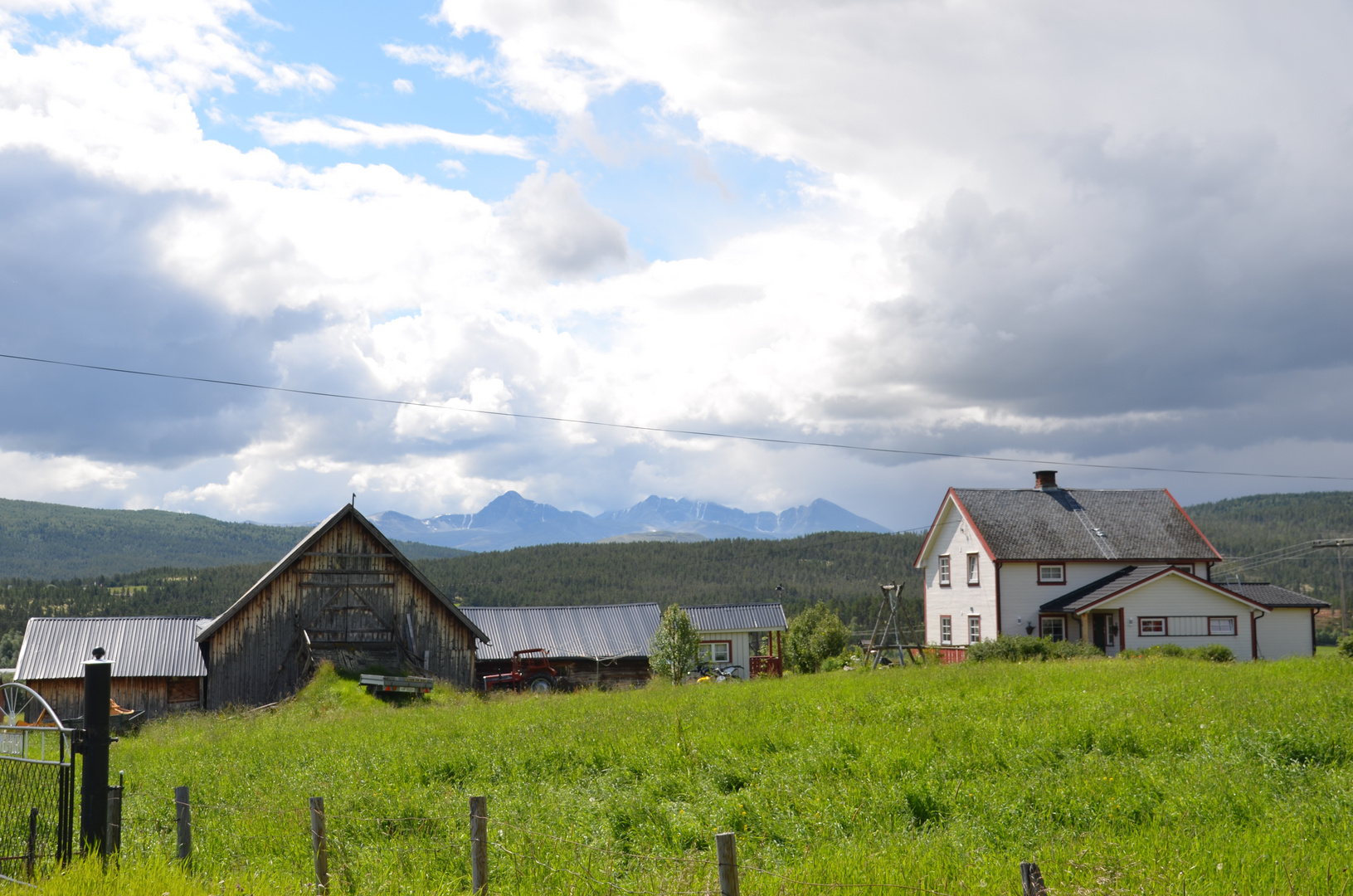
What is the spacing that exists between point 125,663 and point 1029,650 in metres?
35.0

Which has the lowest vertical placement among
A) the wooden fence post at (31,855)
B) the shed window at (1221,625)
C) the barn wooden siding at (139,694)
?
the barn wooden siding at (139,694)

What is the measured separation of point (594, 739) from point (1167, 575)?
3412 centimetres

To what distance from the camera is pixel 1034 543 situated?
45406mm

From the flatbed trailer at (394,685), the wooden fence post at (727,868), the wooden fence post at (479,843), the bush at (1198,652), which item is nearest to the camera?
the wooden fence post at (727,868)

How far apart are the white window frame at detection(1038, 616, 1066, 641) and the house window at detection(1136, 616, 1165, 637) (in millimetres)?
3801

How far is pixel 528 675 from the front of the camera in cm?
4600

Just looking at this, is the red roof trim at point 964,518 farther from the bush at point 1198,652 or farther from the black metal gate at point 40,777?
the black metal gate at point 40,777

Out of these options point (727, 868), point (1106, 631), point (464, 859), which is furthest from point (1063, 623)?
point (727, 868)

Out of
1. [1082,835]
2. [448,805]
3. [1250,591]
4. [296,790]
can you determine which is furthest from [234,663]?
[1250,591]

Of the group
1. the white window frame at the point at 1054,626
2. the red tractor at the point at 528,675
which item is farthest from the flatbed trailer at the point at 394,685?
the white window frame at the point at 1054,626

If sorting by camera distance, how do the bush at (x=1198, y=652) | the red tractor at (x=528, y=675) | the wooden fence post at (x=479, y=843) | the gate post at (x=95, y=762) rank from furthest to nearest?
the red tractor at (x=528, y=675), the bush at (x=1198, y=652), the wooden fence post at (x=479, y=843), the gate post at (x=95, y=762)

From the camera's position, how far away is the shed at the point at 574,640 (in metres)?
48.8

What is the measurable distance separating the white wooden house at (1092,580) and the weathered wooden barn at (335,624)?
2372cm

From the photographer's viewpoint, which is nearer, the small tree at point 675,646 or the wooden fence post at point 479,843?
the wooden fence post at point 479,843
